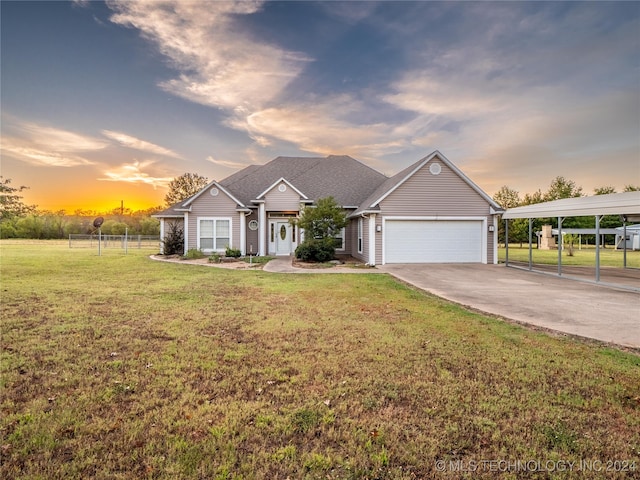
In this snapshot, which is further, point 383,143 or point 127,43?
point 383,143

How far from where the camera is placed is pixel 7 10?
397 inches

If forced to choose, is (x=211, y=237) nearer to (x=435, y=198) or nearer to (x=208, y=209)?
(x=208, y=209)

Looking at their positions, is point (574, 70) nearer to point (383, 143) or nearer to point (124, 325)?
point (383, 143)

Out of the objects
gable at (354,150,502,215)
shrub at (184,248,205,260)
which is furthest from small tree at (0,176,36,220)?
gable at (354,150,502,215)

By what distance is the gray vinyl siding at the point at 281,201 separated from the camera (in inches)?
758

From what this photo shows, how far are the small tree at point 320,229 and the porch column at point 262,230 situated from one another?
3.40 metres

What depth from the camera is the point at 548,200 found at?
42.8 metres

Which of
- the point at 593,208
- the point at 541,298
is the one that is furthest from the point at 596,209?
the point at 541,298

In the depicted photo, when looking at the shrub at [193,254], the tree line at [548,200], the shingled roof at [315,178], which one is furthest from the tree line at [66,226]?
the tree line at [548,200]

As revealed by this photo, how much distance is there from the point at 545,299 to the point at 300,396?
764 centimetres

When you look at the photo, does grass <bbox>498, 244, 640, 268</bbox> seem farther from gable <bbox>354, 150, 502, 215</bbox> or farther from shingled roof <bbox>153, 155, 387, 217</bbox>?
shingled roof <bbox>153, 155, 387, 217</bbox>

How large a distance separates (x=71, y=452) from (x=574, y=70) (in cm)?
2136

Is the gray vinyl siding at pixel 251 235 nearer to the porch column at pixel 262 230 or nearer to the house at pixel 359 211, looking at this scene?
the house at pixel 359 211

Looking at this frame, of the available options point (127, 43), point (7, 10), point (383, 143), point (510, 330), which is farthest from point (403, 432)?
point (383, 143)
